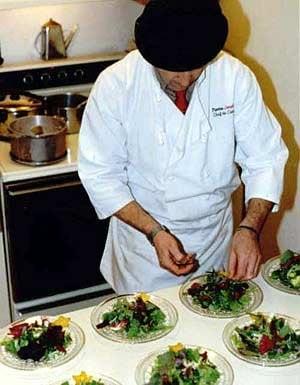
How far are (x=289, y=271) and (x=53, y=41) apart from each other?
5.45 feet

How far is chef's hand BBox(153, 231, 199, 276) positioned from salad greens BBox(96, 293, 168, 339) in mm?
125

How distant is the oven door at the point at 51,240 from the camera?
2.82 meters

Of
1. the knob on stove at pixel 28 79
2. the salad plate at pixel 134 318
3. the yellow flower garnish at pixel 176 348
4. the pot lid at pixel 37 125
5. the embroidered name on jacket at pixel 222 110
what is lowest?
the salad plate at pixel 134 318

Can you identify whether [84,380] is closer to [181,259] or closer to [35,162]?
[181,259]

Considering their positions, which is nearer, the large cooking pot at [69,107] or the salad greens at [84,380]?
the salad greens at [84,380]

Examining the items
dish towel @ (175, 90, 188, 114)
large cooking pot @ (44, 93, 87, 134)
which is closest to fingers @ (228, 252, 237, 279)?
dish towel @ (175, 90, 188, 114)

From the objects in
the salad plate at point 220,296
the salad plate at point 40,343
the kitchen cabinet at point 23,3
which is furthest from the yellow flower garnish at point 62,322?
the kitchen cabinet at point 23,3

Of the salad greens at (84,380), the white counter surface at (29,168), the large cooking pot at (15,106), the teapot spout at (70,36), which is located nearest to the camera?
the salad greens at (84,380)

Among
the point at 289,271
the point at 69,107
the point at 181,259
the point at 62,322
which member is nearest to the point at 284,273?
the point at 289,271

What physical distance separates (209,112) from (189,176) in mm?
188

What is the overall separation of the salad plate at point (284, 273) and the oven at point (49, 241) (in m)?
0.96

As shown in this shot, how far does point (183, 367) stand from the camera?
1700mm

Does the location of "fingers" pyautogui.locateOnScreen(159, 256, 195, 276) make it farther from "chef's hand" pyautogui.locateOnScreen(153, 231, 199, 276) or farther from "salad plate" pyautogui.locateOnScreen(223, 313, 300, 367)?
"salad plate" pyautogui.locateOnScreen(223, 313, 300, 367)

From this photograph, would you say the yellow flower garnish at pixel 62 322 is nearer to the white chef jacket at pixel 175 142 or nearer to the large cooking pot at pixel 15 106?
the white chef jacket at pixel 175 142
